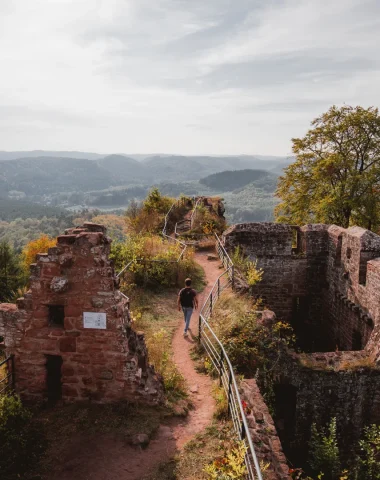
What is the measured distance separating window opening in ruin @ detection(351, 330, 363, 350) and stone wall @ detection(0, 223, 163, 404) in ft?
25.3

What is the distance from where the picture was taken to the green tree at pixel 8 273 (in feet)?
88.4

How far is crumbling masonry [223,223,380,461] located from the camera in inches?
385

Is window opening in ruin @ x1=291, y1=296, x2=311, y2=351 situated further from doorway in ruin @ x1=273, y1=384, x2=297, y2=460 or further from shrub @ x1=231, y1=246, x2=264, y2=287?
doorway in ruin @ x1=273, y1=384, x2=297, y2=460

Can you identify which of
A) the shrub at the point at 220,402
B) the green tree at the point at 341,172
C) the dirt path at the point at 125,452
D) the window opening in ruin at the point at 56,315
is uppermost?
the green tree at the point at 341,172

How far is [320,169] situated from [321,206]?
229cm

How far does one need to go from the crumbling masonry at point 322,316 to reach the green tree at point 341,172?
6209 millimetres

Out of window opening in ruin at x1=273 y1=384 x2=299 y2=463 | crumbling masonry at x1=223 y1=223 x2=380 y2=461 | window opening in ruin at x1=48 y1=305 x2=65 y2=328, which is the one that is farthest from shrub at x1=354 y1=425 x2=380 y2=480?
window opening in ruin at x1=48 y1=305 x2=65 y2=328

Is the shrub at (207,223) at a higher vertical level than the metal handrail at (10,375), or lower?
higher

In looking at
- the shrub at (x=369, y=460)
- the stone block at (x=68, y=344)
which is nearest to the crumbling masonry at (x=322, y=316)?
the shrub at (x=369, y=460)

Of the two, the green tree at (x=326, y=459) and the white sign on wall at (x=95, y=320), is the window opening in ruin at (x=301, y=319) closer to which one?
the green tree at (x=326, y=459)

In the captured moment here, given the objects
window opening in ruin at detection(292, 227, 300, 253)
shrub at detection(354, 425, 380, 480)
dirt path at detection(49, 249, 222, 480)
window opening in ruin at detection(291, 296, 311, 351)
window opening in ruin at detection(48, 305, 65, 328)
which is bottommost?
shrub at detection(354, 425, 380, 480)

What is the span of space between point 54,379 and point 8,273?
77.6ft

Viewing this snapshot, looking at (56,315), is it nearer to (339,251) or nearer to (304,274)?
(339,251)

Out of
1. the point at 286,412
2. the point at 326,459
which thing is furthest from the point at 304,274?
the point at 326,459
